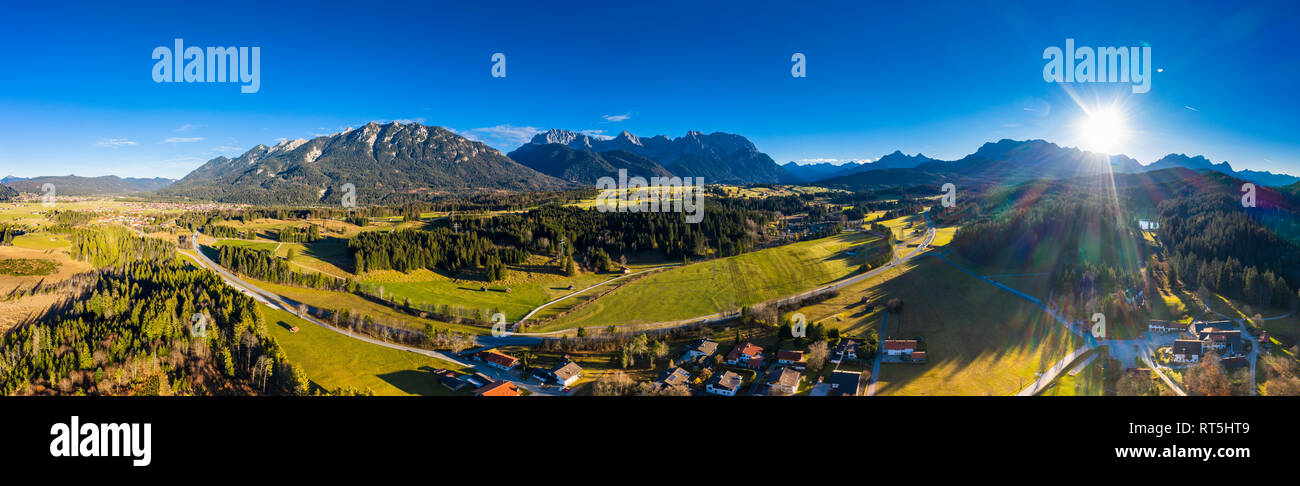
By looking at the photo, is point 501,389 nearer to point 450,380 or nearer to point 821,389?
point 450,380

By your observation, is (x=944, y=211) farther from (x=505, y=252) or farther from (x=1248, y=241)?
(x=505, y=252)

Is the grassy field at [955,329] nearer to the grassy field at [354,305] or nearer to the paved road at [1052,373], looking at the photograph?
the paved road at [1052,373]

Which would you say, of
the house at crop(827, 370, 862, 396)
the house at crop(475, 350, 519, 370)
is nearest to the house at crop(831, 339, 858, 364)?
the house at crop(827, 370, 862, 396)

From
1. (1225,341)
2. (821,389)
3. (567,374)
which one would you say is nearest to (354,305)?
(567,374)

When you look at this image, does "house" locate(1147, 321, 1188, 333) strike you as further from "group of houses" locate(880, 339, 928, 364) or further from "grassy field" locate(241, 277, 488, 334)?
"grassy field" locate(241, 277, 488, 334)

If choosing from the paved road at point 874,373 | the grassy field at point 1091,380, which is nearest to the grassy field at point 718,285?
the paved road at point 874,373

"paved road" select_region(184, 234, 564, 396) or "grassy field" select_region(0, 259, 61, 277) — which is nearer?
"paved road" select_region(184, 234, 564, 396)
